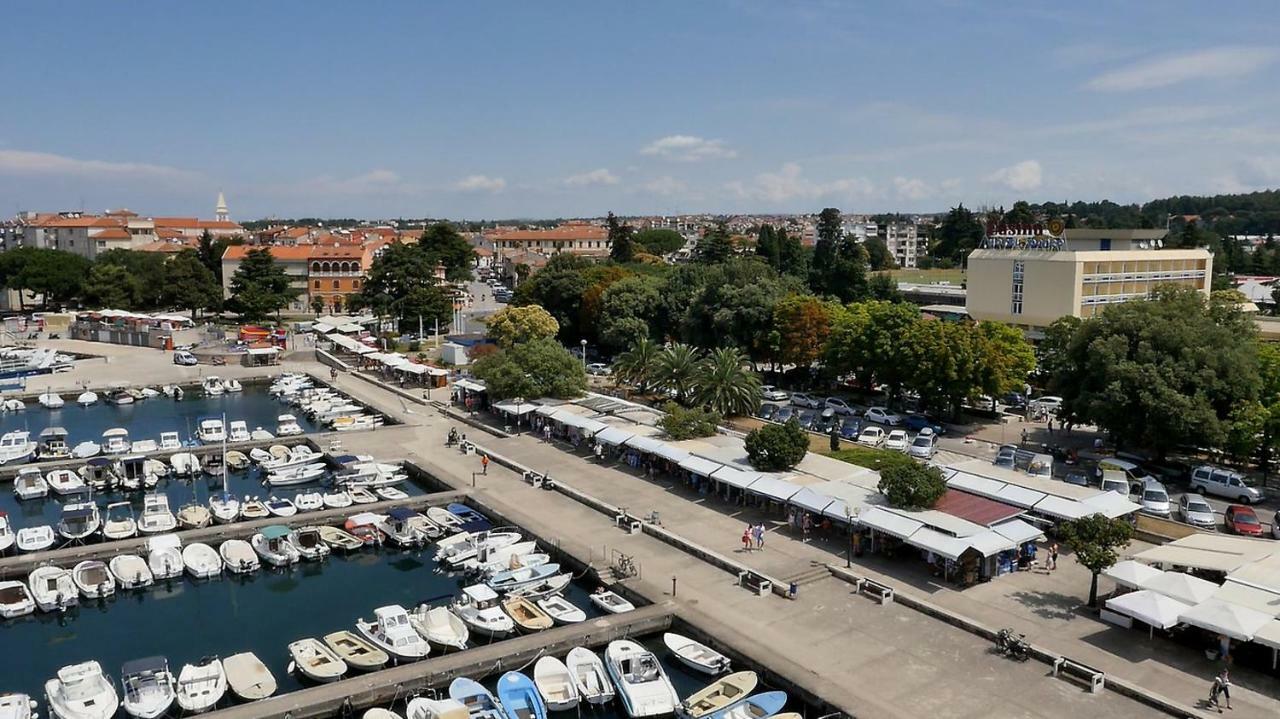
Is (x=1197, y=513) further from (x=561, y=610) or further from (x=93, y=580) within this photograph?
(x=93, y=580)

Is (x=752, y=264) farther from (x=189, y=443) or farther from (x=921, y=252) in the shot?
(x=921, y=252)

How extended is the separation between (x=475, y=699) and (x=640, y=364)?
28.0 metres

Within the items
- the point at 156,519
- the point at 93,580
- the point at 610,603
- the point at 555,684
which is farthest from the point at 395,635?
the point at 156,519

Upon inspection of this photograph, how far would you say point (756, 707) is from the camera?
56.5 ft

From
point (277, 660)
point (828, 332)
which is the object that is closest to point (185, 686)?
point (277, 660)

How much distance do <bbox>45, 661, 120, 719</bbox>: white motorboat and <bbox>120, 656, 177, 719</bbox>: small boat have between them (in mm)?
312

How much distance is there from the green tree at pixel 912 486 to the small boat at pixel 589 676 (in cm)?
980

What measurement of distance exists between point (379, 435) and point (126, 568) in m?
16.0

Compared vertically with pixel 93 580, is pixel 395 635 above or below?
above

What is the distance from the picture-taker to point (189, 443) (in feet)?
131

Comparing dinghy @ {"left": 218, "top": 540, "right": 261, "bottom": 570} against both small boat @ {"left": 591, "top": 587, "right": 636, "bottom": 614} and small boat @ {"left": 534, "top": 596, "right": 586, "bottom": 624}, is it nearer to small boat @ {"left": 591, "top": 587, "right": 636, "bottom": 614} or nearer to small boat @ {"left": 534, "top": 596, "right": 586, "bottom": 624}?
small boat @ {"left": 534, "top": 596, "right": 586, "bottom": 624}

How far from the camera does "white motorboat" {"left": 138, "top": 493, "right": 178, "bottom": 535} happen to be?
28359mm

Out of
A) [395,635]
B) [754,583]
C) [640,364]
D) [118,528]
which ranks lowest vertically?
[395,635]

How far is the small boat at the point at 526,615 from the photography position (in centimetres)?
2150
